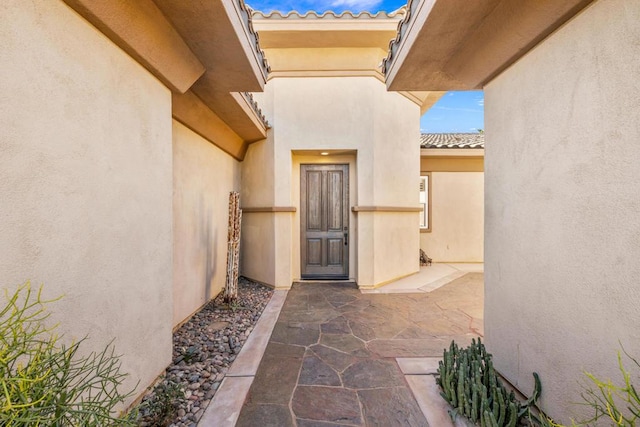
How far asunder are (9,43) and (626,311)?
142 inches

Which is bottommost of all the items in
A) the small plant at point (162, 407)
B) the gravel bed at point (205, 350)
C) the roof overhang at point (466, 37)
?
the gravel bed at point (205, 350)

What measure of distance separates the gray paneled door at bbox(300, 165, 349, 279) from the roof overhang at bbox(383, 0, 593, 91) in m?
3.33

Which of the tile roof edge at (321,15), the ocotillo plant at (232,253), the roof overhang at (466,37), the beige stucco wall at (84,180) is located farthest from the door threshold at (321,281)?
the tile roof edge at (321,15)

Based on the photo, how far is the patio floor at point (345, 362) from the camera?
2.33 meters

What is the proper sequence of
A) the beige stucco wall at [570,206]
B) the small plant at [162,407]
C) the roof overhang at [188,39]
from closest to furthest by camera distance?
the beige stucco wall at [570,206] → the roof overhang at [188,39] → the small plant at [162,407]

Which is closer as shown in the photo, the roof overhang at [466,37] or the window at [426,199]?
the roof overhang at [466,37]

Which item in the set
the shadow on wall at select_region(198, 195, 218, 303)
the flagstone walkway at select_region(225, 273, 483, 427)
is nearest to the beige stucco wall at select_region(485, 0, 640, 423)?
the flagstone walkway at select_region(225, 273, 483, 427)

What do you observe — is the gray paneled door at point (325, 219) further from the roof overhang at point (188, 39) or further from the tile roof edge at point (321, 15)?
the roof overhang at point (188, 39)

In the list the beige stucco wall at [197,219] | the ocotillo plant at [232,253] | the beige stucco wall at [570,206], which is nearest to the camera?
the beige stucco wall at [570,206]

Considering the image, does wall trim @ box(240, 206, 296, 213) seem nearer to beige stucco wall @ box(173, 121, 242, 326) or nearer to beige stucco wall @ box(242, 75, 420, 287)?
beige stucco wall @ box(242, 75, 420, 287)

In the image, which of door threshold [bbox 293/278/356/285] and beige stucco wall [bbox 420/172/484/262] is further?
beige stucco wall [bbox 420/172/484/262]

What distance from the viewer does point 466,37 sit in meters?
2.47

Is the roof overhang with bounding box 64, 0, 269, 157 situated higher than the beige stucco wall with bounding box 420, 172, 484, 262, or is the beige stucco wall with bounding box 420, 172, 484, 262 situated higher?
the roof overhang with bounding box 64, 0, 269, 157

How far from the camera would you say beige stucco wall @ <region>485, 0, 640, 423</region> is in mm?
1549
